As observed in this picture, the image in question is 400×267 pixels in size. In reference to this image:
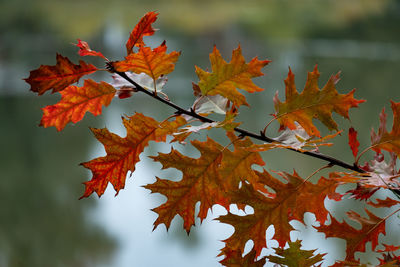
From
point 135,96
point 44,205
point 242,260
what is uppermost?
point 135,96

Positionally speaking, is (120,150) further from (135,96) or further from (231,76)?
(135,96)

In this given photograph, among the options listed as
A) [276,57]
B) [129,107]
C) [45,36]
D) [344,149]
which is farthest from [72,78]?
[45,36]

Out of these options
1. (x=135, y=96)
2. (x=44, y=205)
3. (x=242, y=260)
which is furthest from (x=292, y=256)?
(x=135, y=96)

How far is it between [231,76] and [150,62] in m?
0.03

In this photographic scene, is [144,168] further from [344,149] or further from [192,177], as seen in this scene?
[192,177]

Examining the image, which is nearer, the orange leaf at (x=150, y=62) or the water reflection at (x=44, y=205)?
the orange leaf at (x=150, y=62)

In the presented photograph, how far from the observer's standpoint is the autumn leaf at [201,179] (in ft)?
0.49

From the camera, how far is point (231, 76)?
0.16 m

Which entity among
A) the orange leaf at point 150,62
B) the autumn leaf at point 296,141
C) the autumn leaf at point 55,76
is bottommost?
the autumn leaf at point 296,141

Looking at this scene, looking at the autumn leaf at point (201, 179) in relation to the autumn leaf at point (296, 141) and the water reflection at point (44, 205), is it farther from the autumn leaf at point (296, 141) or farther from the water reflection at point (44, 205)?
the water reflection at point (44, 205)

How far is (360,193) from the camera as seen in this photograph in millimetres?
171

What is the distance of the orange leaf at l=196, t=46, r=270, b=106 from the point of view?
0.16 meters

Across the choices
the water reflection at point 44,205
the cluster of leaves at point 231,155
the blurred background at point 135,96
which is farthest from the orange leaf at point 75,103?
the water reflection at point 44,205

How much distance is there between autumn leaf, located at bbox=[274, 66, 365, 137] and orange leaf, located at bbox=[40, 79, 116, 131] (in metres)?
0.06
